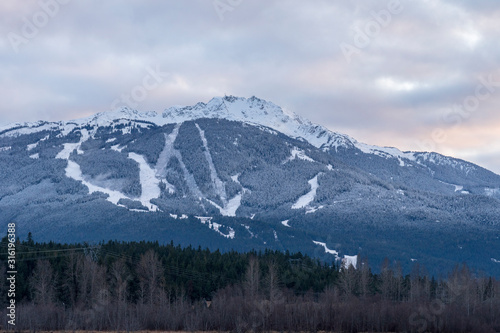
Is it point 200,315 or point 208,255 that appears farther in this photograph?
point 208,255

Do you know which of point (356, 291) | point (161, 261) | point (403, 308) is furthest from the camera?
point (356, 291)

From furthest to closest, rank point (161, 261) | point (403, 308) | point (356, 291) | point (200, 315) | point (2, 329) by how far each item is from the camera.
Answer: point (356, 291) → point (161, 261) → point (403, 308) → point (200, 315) → point (2, 329)

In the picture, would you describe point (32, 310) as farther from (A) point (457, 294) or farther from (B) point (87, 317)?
(A) point (457, 294)

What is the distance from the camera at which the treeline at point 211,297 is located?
4941 inches

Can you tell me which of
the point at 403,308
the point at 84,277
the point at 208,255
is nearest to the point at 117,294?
the point at 84,277

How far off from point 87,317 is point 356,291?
207 feet

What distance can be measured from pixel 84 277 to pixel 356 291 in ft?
201

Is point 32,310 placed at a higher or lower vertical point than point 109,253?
lower

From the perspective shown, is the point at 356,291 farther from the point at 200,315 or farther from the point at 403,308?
the point at 200,315

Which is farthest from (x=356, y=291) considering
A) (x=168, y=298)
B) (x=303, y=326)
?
(x=168, y=298)

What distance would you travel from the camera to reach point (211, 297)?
486ft

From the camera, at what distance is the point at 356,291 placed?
160250 mm

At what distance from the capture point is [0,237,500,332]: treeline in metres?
126

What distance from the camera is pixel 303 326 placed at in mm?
129000
